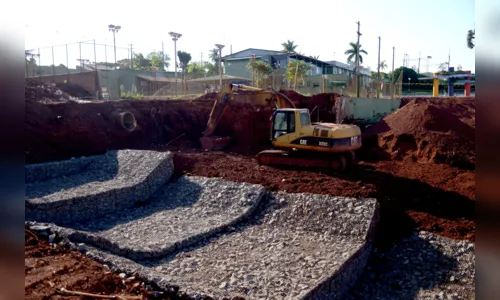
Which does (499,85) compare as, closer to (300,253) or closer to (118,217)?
(300,253)

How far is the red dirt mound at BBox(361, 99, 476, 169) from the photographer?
13734mm

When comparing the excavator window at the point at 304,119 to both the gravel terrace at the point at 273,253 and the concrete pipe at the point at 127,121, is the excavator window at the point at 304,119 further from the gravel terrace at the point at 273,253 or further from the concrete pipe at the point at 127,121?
the concrete pipe at the point at 127,121

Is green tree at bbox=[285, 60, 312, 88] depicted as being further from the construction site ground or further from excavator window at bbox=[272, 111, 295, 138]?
excavator window at bbox=[272, 111, 295, 138]

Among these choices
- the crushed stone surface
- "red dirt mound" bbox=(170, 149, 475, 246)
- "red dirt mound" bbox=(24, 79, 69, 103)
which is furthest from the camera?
"red dirt mound" bbox=(24, 79, 69, 103)

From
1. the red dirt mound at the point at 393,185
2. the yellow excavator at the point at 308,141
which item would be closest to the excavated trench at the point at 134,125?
the red dirt mound at the point at 393,185

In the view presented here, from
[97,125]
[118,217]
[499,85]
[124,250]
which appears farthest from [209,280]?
[97,125]

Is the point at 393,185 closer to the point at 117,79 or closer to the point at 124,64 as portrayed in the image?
the point at 117,79

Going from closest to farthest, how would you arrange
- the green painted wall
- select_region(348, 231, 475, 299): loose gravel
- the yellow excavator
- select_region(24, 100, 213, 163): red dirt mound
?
select_region(348, 231, 475, 299): loose gravel < the yellow excavator < select_region(24, 100, 213, 163): red dirt mound < the green painted wall

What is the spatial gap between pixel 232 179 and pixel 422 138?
24.2 feet

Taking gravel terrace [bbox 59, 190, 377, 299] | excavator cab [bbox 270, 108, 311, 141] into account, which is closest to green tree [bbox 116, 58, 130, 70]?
excavator cab [bbox 270, 108, 311, 141]

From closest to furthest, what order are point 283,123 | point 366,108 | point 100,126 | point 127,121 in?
point 283,123 → point 100,126 → point 127,121 → point 366,108

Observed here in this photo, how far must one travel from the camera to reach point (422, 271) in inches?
318

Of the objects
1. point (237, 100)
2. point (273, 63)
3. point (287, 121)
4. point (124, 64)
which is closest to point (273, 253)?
point (287, 121)

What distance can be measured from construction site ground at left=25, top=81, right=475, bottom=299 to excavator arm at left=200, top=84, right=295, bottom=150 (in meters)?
0.82
